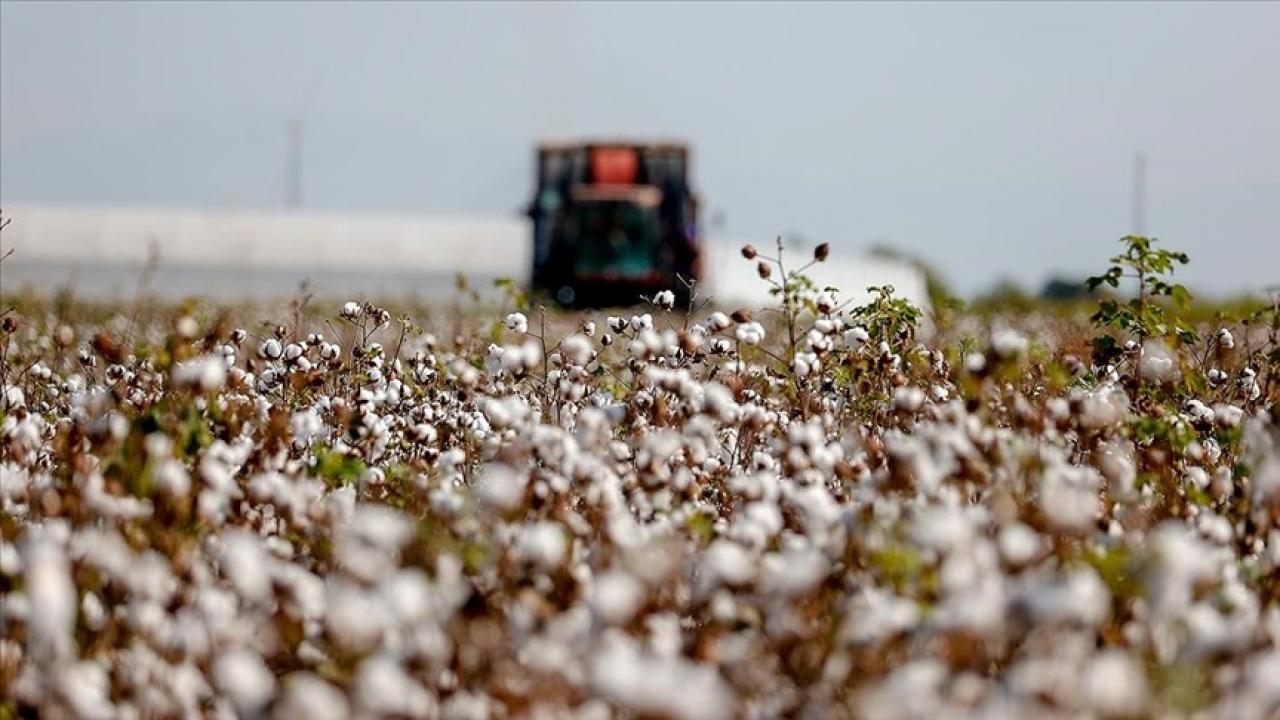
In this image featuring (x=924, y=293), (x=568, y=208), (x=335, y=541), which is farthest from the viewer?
(x=924, y=293)

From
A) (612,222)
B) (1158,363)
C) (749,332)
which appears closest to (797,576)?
(749,332)

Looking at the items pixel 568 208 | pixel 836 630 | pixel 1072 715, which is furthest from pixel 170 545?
pixel 568 208

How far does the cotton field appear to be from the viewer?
8.64 feet

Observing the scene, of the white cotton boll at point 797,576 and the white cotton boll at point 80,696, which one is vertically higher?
the white cotton boll at point 797,576

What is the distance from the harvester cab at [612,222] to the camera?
28.0 meters

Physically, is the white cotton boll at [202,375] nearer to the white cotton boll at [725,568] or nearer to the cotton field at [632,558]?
the cotton field at [632,558]

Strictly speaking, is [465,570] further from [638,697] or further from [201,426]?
[638,697]

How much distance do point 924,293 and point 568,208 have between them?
3204 centimetres

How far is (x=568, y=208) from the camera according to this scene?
28.2 m

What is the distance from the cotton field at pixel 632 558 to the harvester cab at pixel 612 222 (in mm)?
21187

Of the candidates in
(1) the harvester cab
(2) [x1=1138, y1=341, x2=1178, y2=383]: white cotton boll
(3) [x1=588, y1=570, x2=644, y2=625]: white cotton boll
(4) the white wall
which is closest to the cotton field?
(3) [x1=588, y1=570, x2=644, y2=625]: white cotton boll

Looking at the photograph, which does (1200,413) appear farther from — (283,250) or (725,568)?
(283,250)

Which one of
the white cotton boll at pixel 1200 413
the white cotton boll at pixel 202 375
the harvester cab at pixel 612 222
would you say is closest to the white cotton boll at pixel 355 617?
the white cotton boll at pixel 202 375

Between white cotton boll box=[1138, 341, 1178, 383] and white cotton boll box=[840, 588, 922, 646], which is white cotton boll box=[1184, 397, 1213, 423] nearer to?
white cotton boll box=[1138, 341, 1178, 383]
